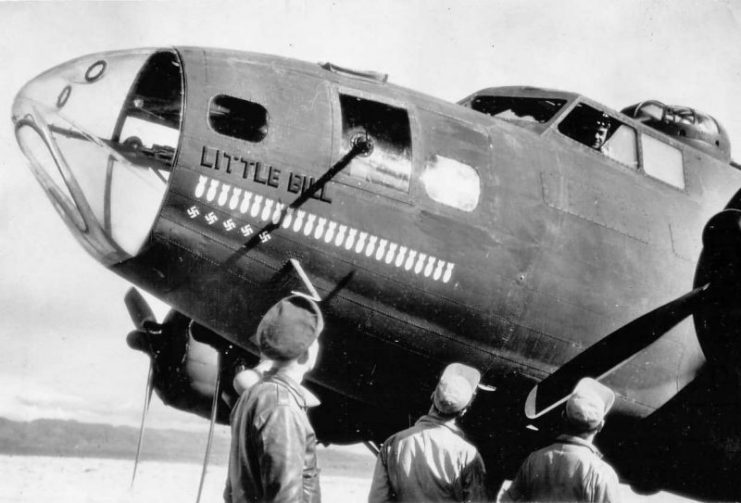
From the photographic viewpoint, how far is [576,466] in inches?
177

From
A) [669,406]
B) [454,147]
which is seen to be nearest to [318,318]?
[454,147]

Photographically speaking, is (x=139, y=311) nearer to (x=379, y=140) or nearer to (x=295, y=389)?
(x=379, y=140)

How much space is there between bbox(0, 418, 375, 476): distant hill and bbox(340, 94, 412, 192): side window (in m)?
20.3

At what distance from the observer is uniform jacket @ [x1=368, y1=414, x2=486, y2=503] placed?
4.61 meters

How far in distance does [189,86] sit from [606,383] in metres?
4.20

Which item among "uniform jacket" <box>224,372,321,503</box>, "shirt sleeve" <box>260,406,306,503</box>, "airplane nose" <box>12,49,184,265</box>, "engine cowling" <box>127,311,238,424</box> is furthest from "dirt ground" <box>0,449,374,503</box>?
"shirt sleeve" <box>260,406,306,503</box>

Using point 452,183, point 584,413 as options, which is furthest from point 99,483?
point 584,413

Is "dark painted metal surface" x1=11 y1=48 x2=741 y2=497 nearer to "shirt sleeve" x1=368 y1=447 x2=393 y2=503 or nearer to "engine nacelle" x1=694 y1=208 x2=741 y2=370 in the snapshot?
"engine nacelle" x1=694 y1=208 x2=741 y2=370

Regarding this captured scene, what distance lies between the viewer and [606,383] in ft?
22.5

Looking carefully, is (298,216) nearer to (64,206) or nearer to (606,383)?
(64,206)

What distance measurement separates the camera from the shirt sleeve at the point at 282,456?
3090 mm

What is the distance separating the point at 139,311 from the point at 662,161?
17.8 ft

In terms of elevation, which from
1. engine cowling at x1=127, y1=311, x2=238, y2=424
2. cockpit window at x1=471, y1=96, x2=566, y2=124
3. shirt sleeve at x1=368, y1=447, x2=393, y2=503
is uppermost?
cockpit window at x1=471, y1=96, x2=566, y2=124

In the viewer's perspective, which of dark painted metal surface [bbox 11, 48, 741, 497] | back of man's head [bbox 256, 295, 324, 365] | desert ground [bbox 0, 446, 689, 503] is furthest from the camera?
desert ground [bbox 0, 446, 689, 503]
